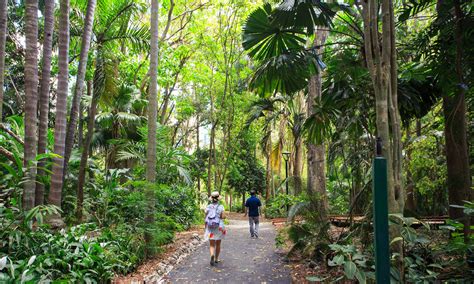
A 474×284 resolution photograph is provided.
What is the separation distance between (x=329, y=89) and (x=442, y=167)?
583 centimetres

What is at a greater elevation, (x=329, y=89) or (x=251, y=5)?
(x=251, y=5)

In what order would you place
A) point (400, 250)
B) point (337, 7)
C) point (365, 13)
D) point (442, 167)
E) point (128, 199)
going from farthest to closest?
point (442, 167), point (128, 199), point (337, 7), point (365, 13), point (400, 250)

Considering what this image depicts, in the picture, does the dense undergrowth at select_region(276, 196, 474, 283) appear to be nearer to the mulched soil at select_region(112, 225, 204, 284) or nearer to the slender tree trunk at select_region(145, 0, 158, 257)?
the mulched soil at select_region(112, 225, 204, 284)

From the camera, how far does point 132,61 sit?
13.4m

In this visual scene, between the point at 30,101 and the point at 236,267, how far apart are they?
196 inches

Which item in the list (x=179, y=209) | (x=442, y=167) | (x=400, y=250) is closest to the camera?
(x=400, y=250)

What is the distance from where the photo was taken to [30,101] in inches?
239

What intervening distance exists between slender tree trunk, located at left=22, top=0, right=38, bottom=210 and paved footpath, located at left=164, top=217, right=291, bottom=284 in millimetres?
2738

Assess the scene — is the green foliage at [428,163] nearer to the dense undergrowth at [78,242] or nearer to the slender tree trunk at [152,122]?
the slender tree trunk at [152,122]

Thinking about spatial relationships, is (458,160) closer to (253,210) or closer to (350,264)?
(350,264)

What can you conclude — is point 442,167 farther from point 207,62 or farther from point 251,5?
point 207,62

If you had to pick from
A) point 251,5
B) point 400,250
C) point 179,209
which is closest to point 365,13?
point 400,250

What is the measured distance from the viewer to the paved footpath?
646 centimetres

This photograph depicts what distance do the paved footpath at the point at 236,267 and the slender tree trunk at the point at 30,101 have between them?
2738mm
